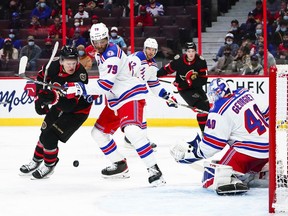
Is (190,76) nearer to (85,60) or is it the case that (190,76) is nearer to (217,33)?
(217,33)

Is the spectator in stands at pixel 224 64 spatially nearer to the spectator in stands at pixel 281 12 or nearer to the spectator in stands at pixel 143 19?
the spectator in stands at pixel 281 12

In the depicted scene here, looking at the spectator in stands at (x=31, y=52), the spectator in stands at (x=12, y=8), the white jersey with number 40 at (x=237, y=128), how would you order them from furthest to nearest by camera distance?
the spectator in stands at (x=12, y=8) < the spectator in stands at (x=31, y=52) < the white jersey with number 40 at (x=237, y=128)

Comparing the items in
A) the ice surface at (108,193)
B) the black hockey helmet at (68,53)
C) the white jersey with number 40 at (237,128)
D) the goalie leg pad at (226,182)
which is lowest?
the ice surface at (108,193)

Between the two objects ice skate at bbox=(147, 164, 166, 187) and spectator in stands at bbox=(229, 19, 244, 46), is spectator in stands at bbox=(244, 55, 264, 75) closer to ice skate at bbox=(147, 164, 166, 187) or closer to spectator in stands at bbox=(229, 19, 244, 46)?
spectator in stands at bbox=(229, 19, 244, 46)

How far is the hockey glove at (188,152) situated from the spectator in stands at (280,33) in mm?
4722

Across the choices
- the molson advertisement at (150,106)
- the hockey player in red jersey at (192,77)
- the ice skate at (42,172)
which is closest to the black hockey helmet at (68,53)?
the ice skate at (42,172)

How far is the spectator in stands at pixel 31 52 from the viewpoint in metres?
9.99

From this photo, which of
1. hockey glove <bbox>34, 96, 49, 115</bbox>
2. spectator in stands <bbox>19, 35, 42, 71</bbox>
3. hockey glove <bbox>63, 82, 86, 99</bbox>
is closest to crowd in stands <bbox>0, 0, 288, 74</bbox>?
spectator in stands <bbox>19, 35, 42, 71</bbox>

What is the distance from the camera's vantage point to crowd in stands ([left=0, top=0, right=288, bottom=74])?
966cm

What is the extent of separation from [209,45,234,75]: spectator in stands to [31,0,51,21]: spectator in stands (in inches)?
91.3

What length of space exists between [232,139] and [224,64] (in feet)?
15.6

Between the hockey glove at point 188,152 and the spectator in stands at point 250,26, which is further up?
the spectator in stands at point 250,26

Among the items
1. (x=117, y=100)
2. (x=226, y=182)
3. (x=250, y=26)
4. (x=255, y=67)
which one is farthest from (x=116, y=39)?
(x=226, y=182)

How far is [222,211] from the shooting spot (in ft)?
14.9
